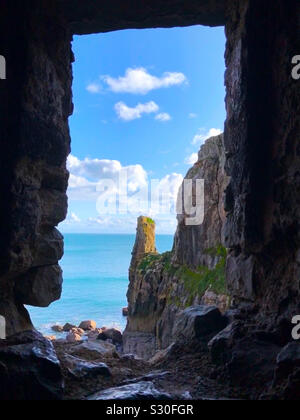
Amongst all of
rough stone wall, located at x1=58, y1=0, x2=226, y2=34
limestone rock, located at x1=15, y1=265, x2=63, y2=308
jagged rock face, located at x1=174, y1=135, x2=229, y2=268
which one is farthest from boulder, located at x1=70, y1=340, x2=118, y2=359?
jagged rock face, located at x1=174, y1=135, x2=229, y2=268

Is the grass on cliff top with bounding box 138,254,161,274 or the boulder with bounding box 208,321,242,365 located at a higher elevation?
the boulder with bounding box 208,321,242,365

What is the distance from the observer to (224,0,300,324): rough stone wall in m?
4.20

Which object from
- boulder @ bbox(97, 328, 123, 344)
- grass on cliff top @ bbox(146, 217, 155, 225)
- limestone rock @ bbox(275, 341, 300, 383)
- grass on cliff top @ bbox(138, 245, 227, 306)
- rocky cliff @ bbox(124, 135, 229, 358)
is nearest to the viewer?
limestone rock @ bbox(275, 341, 300, 383)

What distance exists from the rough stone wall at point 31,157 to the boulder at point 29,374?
2.36ft

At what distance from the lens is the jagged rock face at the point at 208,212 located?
24.9m

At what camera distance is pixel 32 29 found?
4871 mm

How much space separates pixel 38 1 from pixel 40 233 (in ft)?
10.1

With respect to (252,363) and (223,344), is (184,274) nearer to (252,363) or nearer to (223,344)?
(223,344)

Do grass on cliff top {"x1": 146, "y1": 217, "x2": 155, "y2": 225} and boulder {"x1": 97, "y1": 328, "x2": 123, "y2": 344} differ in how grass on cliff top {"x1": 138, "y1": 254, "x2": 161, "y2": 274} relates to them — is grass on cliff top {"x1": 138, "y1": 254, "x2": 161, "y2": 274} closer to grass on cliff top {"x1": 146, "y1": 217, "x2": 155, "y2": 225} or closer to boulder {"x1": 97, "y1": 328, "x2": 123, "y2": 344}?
grass on cliff top {"x1": 146, "y1": 217, "x2": 155, "y2": 225}

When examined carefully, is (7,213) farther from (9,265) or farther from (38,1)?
(38,1)

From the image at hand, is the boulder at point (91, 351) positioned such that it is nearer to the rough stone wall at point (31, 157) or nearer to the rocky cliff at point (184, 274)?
the rough stone wall at point (31, 157)

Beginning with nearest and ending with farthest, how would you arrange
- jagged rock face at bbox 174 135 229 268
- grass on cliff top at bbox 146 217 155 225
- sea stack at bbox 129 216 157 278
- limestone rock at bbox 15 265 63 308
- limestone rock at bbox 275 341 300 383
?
limestone rock at bbox 275 341 300 383 → limestone rock at bbox 15 265 63 308 → jagged rock face at bbox 174 135 229 268 → sea stack at bbox 129 216 157 278 → grass on cliff top at bbox 146 217 155 225

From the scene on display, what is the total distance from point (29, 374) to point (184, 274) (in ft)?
84.5
